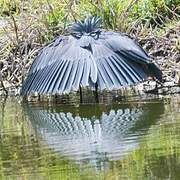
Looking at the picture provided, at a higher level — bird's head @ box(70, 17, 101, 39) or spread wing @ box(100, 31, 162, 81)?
bird's head @ box(70, 17, 101, 39)

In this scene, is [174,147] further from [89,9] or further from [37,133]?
[89,9]

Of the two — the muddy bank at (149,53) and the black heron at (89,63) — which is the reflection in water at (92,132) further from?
the muddy bank at (149,53)

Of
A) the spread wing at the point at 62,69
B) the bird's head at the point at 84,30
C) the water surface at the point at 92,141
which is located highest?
the bird's head at the point at 84,30

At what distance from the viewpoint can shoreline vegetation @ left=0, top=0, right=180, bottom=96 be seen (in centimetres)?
579

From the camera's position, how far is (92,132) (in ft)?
12.2

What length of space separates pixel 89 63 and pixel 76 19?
164 centimetres

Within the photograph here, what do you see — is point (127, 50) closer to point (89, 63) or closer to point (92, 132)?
point (89, 63)

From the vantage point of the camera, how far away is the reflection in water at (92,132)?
10.6 ft

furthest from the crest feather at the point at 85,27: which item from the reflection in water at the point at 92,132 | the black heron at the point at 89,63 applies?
the reflection in water at the point at 92,132

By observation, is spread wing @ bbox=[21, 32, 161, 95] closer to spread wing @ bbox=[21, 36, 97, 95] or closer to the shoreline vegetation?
spread wing @ bbox=[21, 36, 97, 95]

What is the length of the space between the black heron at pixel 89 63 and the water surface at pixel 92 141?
0.51 feet

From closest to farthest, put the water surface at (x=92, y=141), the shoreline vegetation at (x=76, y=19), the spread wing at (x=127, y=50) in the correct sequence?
1. the water surface at (x=92, y=141)
2. the spread wing at (x=127, y=50)
3. the shoreline vegetation at (x=76, y=19)

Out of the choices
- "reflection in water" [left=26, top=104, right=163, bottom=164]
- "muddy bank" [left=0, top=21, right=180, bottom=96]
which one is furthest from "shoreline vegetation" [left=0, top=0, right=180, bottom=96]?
"reflection in water" [left=26, top=104, right=163, bottom=164]

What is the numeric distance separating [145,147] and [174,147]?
0.13 metres
